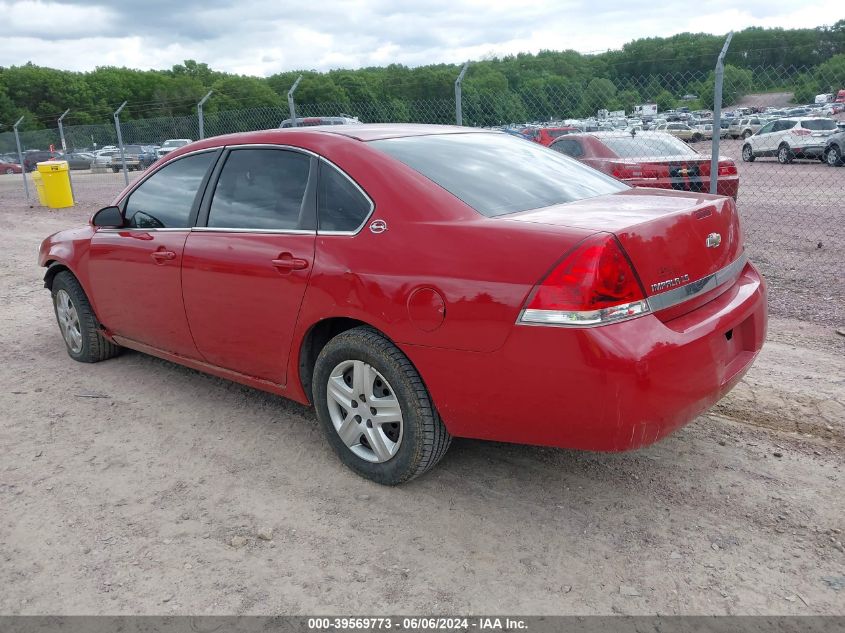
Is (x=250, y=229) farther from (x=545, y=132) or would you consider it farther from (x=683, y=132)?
(x=683, y=132)

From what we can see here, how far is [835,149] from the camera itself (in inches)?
827

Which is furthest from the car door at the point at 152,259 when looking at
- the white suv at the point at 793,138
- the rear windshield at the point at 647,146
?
the white suv at the point at 793,138

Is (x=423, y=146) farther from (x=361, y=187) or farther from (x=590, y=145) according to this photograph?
(x=590, y=145)

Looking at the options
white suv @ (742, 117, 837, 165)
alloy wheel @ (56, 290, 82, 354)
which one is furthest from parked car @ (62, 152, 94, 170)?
alloy wheel @ (56, 290, 82, 354)

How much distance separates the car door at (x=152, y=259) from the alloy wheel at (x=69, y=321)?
1.60 ft

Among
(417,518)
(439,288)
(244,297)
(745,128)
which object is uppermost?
(745,128)

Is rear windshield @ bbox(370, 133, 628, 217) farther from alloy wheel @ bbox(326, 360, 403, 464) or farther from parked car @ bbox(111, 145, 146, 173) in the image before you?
parked car @ bbox(111, 145, 146, 173)

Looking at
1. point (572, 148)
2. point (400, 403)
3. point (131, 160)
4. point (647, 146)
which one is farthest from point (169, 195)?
point (131, 160)

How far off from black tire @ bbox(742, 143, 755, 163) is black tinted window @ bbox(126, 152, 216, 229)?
81.8ft

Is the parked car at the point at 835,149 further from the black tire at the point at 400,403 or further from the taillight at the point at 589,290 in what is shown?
the black tire at the point at 400,403

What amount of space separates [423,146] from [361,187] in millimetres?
506

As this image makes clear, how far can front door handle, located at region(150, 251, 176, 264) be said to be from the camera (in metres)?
4.25

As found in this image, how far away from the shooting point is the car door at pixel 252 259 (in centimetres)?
360

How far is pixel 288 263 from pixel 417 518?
135cm
